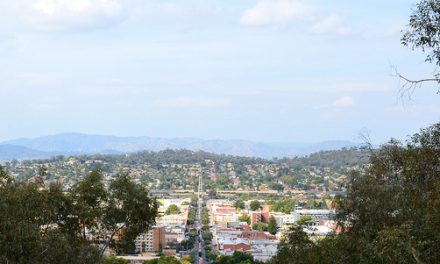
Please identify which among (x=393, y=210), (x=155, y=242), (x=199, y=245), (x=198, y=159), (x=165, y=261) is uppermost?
(x=198, y=159)

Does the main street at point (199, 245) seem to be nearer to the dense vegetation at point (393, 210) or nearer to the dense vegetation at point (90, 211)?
the dense vegetation at point (90, 211)

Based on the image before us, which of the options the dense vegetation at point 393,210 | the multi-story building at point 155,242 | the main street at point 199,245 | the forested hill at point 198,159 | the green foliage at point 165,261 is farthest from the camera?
the forested hill at point 198,159

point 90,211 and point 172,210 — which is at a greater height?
point 90,211

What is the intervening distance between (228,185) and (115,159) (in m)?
24.2

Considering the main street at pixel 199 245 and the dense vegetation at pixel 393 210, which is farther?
the main street at pixel 199 245

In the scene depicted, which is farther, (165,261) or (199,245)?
(199,245)

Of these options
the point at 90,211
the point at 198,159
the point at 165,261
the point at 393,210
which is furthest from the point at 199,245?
the point at 198,159

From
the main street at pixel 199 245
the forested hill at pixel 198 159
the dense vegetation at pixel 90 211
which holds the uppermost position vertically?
the forested hill at pixel 198 159

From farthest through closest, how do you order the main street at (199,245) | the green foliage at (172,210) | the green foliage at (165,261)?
the green foliage at (172,210) < the main street at (199,245) < the green foliage at (165,261)

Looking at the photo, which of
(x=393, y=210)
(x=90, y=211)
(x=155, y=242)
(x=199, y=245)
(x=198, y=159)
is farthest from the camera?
(x=198, y=159)

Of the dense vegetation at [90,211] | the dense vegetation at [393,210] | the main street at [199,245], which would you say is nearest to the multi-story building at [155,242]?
the main street at [199,245]

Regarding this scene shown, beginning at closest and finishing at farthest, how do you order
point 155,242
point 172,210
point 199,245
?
point 155,242 → point 199,245 → point 172,210

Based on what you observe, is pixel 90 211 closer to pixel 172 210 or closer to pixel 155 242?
pixel 155 242

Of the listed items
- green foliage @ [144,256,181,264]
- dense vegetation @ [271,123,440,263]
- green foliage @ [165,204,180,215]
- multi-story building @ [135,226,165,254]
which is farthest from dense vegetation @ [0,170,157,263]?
green foliage @ [165,204,180,215]
